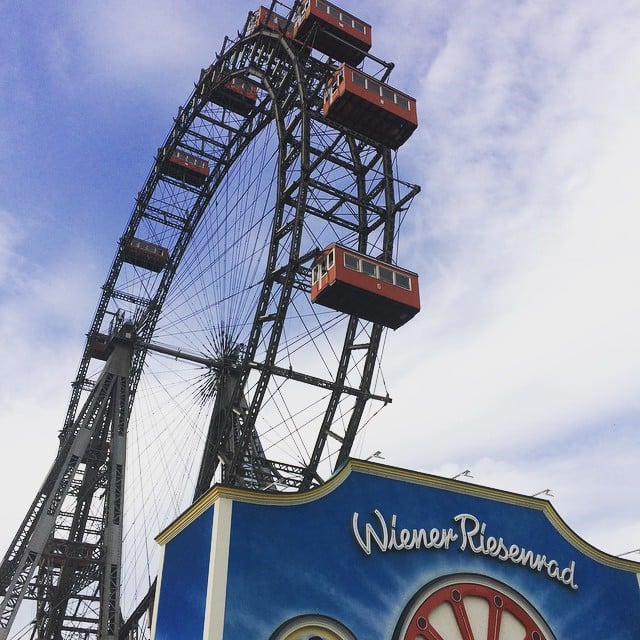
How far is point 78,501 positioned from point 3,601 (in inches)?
301

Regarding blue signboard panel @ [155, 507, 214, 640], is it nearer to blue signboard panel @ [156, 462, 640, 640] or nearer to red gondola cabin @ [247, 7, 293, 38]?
blue signboard panel @ [156, 462, 640, 640]

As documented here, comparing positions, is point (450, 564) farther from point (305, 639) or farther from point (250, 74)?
point (250, 74)

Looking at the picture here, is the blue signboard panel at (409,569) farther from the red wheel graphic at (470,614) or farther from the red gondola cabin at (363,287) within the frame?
the red gondola cabin at (363,287)

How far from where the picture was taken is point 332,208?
1117 inches

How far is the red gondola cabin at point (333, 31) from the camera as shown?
29.5 metres

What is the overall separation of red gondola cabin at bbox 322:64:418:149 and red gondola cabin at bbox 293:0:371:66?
3371 mm

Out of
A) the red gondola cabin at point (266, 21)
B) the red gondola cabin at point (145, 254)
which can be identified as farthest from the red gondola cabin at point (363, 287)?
the red gondola cabin at point (145, 254)

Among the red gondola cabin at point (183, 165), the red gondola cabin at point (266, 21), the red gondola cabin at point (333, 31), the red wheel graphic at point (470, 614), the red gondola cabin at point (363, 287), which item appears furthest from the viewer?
the red gondola cabin at point (183, 165)

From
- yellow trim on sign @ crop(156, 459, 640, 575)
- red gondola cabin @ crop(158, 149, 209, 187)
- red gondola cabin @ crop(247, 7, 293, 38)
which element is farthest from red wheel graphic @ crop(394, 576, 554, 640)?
red gondola cabin @ crop(158, 149, 209, 187)

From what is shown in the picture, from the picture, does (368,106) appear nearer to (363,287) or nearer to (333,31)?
(333,31)

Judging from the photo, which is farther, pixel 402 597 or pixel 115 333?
pixel 115 333

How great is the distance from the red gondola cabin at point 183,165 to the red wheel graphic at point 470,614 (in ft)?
96.1

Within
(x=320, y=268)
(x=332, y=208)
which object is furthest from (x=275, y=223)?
(x=320, y=268)

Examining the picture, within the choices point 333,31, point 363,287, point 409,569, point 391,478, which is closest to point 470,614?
point 409,569
